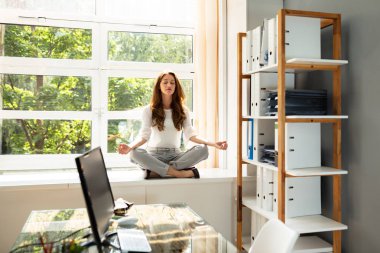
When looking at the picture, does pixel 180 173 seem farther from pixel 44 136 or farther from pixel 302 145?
pixel 44 136

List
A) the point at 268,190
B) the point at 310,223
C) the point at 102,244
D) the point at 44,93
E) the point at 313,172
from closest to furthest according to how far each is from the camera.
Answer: the point at 102,244 → the point at 313,172 → the point at 310,223 → the point at 268,190 → the point at 44,93

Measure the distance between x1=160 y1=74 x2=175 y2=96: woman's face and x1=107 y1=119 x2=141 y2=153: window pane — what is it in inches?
21.8

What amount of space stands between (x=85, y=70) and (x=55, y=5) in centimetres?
65

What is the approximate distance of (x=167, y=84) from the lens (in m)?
3.14

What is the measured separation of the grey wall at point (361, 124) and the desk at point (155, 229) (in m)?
1.08

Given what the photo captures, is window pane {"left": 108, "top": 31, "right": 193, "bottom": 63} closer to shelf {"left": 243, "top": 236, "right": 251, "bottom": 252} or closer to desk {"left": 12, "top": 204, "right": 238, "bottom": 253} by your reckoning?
shelf {"left": 243, "top": 236, "right": 251, "bottom": 252}

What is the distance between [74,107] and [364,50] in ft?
8.07

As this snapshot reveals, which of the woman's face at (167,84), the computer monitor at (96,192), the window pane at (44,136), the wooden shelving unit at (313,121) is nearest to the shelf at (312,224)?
the wooden shelving unit at (313,121)

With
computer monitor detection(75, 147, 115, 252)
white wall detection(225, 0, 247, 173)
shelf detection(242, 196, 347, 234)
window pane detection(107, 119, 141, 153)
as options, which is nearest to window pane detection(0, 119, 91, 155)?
window pane detection(107, 119, 141, 153)

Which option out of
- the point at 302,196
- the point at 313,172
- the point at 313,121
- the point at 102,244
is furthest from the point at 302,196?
the point at 102,244

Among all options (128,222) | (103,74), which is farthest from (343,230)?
(103,74)

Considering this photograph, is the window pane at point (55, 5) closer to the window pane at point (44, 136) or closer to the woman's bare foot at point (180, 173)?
the window pane at point (44, 136)

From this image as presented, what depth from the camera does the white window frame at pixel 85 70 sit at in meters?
3.27

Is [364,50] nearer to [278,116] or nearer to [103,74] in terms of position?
[278,116]
